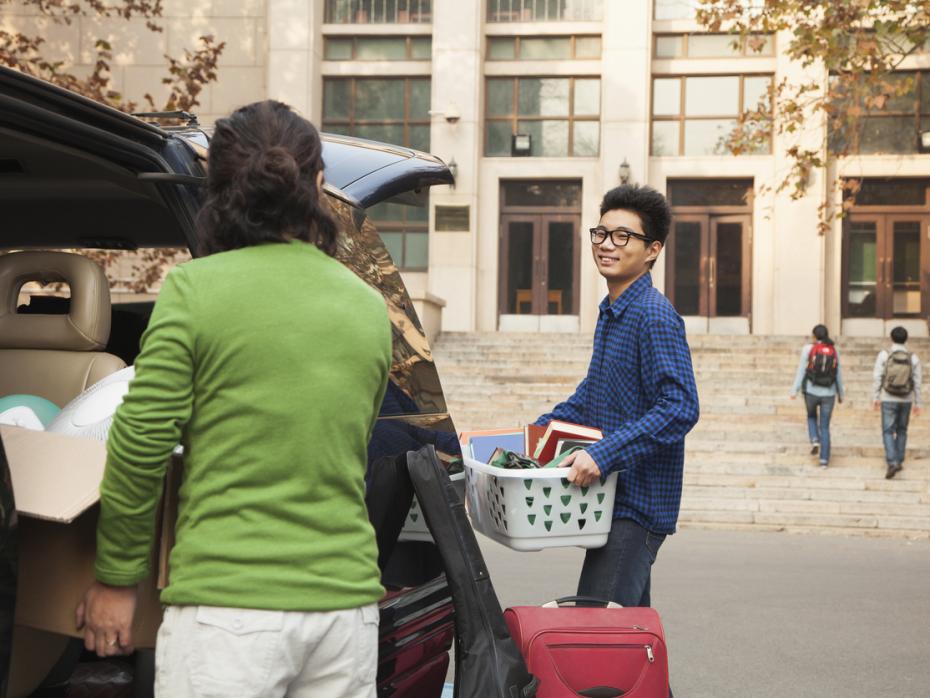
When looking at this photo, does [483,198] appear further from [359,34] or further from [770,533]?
[770,533]

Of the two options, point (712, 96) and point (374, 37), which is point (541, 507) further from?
point (374, 37)

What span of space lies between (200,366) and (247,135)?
438 millimetres

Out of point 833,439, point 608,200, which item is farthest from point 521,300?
point 608,200

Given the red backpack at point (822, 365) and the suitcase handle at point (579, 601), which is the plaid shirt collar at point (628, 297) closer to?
the suitcase handle at point (579, 601)

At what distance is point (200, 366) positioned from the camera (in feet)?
7.08

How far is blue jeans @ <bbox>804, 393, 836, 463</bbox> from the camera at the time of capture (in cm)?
1469

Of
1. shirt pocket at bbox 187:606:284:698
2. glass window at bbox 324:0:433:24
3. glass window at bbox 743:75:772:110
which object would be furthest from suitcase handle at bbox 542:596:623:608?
glass window at bbox 324:0:433:24

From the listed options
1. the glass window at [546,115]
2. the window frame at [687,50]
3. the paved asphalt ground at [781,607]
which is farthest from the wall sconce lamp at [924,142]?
the paved asphalt ground at [781,607]

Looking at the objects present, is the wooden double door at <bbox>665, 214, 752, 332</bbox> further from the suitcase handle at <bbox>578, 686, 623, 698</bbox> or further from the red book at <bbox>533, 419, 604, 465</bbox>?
the suitcase handle at <bbox>578, 686, 623, 698</bbox>

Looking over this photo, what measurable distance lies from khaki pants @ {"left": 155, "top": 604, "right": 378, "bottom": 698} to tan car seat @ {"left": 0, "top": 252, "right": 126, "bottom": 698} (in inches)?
78.6

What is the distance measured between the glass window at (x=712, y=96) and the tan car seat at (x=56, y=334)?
2525 cm

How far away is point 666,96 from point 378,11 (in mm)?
7133

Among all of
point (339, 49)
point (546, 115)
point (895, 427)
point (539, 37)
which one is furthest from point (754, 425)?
point (339, 49)

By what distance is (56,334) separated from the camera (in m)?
4.02
